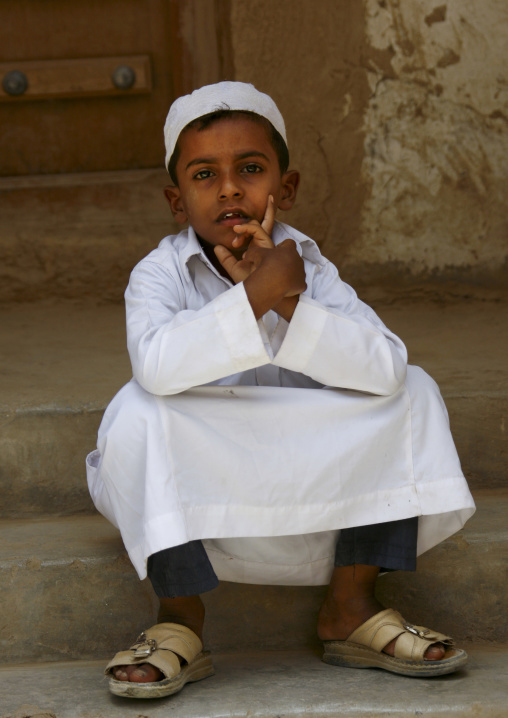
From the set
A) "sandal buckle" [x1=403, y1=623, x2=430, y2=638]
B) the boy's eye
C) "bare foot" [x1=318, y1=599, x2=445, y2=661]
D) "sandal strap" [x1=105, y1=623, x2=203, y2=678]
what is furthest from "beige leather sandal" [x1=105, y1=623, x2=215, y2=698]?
the boy's eye

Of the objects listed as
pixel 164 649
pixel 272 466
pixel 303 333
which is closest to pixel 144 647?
pixel 164 649

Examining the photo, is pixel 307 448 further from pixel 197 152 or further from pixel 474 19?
pixel 474 19

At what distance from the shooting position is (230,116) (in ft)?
6.24

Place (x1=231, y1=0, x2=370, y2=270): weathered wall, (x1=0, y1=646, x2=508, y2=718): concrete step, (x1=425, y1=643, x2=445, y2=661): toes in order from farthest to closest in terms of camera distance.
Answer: (x1=231, y1=0, x2=370, y2=270): weathered wall
(x1=425, y1=643, x2=445, y2=661): toes
(x1=0, y1=646, x2=508, y2=718): concrete step

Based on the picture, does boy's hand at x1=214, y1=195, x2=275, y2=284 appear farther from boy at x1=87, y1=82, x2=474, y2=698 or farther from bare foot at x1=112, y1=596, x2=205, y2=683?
bare foot at x1=112, y1=596, x2=205, y2=683

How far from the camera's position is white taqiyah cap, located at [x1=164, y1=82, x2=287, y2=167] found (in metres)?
1.89

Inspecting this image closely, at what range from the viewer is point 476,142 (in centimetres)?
322

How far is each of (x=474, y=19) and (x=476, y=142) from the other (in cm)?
38

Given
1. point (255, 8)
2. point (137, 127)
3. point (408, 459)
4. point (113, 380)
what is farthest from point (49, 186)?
point (408, 459)

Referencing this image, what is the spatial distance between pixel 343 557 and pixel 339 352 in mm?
373

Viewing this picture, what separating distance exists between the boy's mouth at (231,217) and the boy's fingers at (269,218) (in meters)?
0.04

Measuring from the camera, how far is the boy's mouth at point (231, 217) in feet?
6.15

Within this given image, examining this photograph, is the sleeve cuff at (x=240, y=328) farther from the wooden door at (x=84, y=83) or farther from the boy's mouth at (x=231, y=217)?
the wooden door at (x=84, y=83)

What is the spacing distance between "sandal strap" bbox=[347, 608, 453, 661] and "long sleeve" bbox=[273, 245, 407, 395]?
0.40 metres
